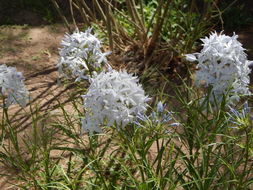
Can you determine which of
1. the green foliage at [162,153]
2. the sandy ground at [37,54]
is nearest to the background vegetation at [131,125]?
the green foliage at [162,153]

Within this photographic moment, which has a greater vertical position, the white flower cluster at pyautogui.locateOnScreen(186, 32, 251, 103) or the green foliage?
the white flower cluster at pyautogui.locateOnScreen(186, 32, 251, 103)

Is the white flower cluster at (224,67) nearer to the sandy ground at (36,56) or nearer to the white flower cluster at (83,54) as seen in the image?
the white flower cluster at (83,54)

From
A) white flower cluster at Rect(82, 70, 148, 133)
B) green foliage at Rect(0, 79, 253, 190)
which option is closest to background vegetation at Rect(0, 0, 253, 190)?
green foliage at Rect(0, 79, 253, 190)

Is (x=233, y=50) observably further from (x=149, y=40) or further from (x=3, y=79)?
(x=149, y=40)

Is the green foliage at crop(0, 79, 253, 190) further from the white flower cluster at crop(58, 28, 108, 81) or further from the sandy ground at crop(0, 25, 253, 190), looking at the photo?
the sandy ground at crop(0, 25, 253, 190)

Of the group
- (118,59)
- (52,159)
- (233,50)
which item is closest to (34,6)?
(118,59)

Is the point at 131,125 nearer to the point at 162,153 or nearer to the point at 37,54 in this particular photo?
the point at 162,153
